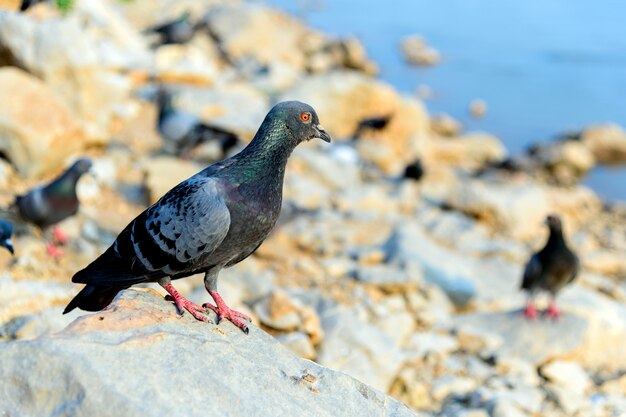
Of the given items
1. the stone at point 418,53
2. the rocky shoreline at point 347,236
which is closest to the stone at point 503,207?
the rocky shoreline at point 347,236

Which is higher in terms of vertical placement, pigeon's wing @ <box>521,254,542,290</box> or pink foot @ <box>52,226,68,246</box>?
pigeon's wing @ <box>521,254,542,290</box>

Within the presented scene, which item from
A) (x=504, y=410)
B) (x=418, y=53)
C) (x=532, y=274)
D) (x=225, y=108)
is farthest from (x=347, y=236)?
(x=418, y=53)

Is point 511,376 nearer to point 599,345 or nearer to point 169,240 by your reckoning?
point 599,345

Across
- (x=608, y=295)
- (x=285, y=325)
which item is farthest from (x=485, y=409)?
(x=608, y=295)

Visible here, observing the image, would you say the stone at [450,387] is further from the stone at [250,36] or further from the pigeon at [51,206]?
the stone at [250,36]

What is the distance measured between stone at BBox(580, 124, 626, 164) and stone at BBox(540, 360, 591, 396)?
1572 centimetres

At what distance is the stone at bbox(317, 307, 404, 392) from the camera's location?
255 inches

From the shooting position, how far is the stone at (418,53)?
30906 millimetres

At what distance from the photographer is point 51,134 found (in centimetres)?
868

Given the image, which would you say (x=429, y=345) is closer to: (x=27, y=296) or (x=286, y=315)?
(x=286, y=315)

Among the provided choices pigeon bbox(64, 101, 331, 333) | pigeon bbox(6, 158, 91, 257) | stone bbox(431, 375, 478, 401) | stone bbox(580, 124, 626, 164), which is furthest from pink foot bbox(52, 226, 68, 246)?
stone bbox(580, 124, 626, 164)

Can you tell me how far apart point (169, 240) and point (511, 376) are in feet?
14.7

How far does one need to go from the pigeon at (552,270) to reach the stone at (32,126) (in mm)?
5691

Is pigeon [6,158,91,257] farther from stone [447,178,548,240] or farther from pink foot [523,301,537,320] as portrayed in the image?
stone [447,178,548,240]
